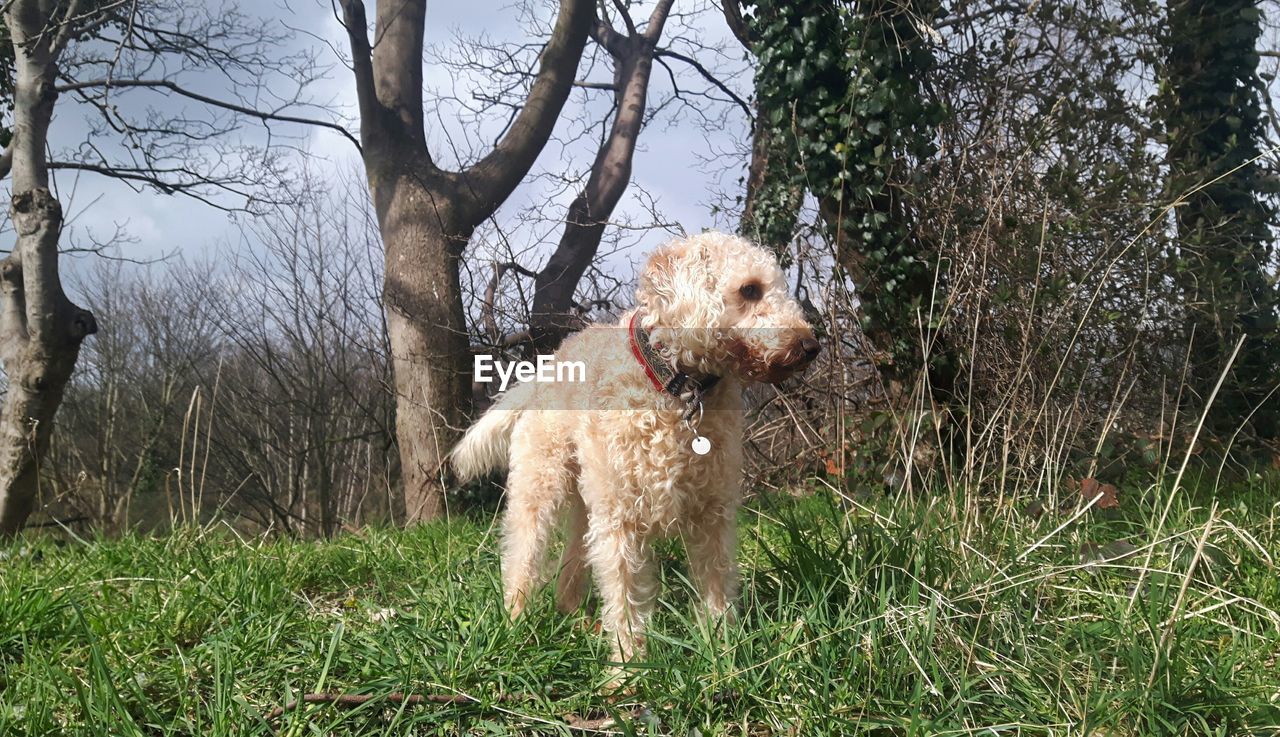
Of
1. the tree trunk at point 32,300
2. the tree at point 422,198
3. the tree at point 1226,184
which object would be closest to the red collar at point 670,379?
the tree at point 422,198

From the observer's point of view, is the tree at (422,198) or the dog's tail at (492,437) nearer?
the dog's tail at (492,437)

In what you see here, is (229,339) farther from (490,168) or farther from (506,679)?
(506,679)

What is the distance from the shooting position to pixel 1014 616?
2.36 metres

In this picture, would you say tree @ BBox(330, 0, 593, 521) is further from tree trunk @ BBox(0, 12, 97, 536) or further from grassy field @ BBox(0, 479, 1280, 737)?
grassy field @ BBox(0, 479, 1280, 737)

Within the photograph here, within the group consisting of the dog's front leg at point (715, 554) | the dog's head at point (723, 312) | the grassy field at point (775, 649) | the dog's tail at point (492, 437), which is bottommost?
the grassy field at point (775, 649)

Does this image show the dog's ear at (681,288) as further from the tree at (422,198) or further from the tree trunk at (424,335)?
the tree trunk at (424,335)

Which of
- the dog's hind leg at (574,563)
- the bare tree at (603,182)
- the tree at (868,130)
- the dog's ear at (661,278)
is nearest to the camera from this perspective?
the dog's ear at (661,278)

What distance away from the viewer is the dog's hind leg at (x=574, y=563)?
3072mm

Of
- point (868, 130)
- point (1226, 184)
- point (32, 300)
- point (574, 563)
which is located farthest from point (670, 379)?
point (32, 300)

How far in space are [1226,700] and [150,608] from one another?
3394 mm

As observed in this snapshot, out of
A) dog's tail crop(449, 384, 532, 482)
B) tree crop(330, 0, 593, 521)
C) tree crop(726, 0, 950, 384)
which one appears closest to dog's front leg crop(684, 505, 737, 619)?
dog's tail crop(449, 384, 532, 482)

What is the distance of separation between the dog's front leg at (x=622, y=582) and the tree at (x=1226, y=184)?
4.36 metres

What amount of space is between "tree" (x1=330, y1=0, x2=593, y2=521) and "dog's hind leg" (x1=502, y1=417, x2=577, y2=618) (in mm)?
3428

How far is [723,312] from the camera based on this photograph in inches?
98.2
